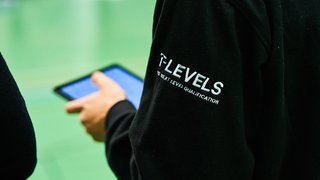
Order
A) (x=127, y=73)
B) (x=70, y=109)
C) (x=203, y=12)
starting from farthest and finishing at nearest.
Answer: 1. (x=127, y=73)
2. (x=70, y=109)
3. (x=203, y=12)

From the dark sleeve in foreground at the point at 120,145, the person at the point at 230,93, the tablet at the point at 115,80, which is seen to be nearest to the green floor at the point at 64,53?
the tablet at the point at 115,80

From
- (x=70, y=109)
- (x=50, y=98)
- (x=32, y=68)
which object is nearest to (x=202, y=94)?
(x=70, y=109)

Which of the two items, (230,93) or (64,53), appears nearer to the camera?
(230,93)

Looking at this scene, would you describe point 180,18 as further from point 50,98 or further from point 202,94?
point 50,98

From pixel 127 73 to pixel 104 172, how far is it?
532 mm

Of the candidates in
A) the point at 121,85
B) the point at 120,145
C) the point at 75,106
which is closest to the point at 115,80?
the point at 121,85

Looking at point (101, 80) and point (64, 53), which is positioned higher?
point (101, 80)

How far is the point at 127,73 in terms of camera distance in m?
1.02

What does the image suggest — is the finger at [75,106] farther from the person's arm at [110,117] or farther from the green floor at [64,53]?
the green floor at [64,53]

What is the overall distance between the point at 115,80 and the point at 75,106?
144 millimetres

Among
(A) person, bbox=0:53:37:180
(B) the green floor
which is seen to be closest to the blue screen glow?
(A) person, bbox=0:53:37:180

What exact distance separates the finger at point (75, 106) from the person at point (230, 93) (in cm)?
34

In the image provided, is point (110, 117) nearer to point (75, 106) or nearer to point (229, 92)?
point (75, 106)

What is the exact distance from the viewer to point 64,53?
2.08m
